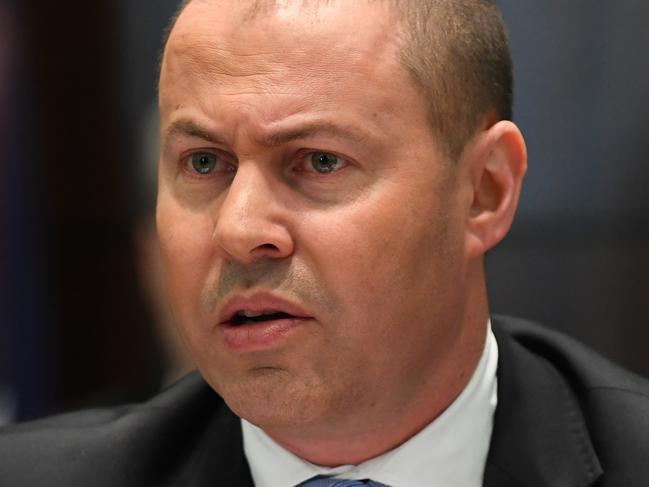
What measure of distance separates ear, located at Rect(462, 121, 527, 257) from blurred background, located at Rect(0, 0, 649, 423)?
1.10 m

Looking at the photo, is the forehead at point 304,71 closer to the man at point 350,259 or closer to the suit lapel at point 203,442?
the man at point 350,259

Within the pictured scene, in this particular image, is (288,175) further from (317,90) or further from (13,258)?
(13,258)

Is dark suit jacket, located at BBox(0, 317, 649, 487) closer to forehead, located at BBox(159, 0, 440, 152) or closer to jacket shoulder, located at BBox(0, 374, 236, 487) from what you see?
jacket shoulder, located at BBox(0, 374, 236, 487)

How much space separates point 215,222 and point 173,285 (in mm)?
173

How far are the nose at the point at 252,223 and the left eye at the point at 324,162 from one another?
8 cm

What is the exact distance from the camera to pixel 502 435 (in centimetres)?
245

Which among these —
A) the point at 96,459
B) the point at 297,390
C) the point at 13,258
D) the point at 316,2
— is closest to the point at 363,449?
the point at 297,390

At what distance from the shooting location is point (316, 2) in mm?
2184

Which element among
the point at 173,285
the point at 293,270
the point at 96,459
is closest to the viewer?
the point at 293,270

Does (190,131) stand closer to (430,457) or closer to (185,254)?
(185,254)

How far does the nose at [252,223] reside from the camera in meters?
2.11

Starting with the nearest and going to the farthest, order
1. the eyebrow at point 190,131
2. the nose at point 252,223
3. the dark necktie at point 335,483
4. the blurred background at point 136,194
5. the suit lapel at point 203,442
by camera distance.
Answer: the nose at point 252,223
the eyebrow at point 190,131
the dark necktie at point 335,483
the suit lapel at point 203,442
the blurred background at point 136,194

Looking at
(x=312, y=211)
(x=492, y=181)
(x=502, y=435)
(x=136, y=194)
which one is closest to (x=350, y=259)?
(x=312, y=211)

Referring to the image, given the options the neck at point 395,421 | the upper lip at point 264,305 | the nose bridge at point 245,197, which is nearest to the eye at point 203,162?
the nose bridge at point 245,197
